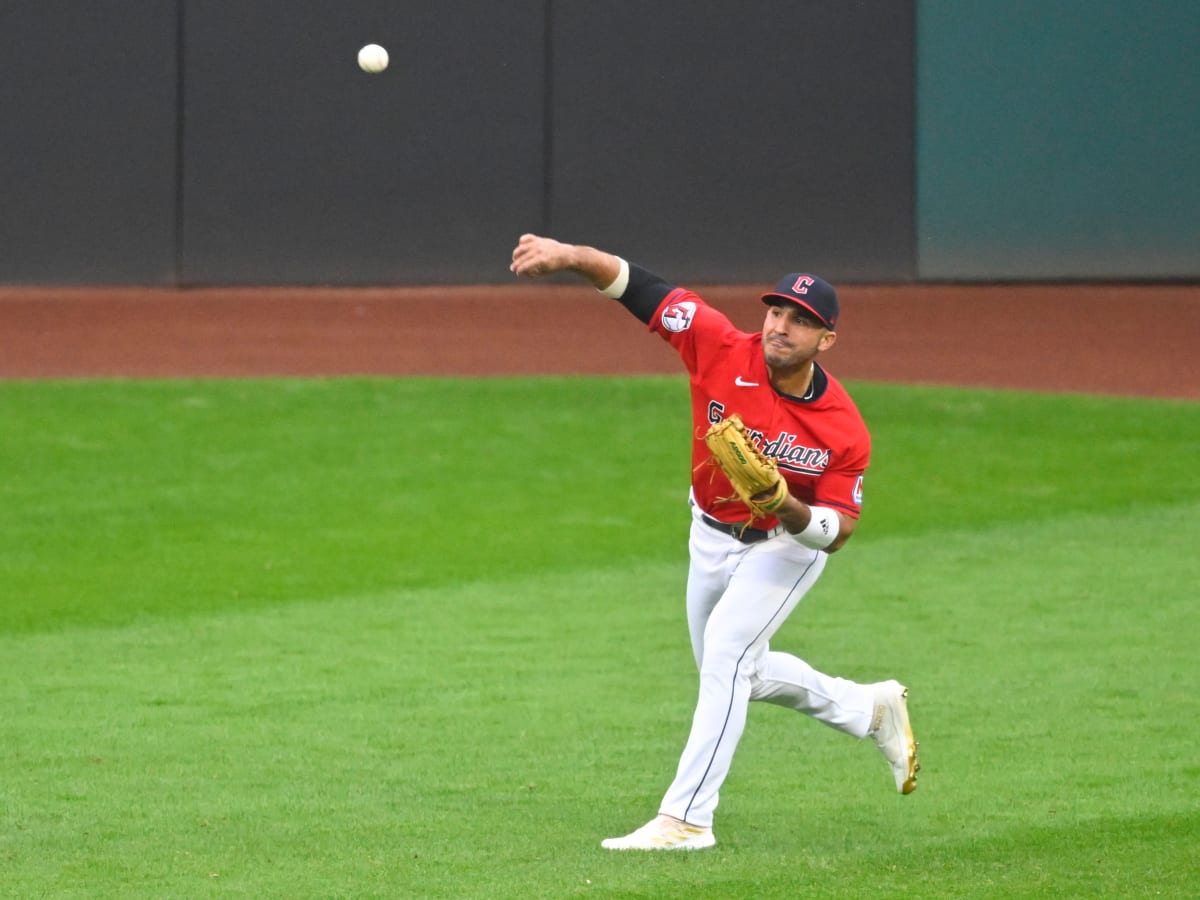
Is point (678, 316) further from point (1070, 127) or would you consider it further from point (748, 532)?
point (1070, 127)

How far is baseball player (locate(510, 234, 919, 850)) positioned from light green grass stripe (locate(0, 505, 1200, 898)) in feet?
1.03

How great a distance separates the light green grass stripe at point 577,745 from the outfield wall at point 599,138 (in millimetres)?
9589

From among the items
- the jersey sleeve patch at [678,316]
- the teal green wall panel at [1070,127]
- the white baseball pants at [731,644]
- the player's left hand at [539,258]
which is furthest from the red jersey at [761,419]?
the teal green wall panel at [1070,127]

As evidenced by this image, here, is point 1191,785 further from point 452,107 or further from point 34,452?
point 452,107

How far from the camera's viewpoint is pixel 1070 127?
18766 mm

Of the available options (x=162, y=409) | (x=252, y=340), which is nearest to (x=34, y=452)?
(x=162, y=409)

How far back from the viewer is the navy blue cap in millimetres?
5133

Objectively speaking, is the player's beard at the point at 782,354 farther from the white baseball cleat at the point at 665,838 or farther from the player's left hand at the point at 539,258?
the white baseball cleat at the point at 665,838

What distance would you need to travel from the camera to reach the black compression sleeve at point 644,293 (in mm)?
5484

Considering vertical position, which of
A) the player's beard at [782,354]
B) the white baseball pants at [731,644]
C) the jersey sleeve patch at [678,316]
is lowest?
the white baseball pants at [731,644]

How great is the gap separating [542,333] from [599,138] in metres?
2.66

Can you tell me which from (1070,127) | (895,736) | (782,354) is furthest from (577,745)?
(1070,127)

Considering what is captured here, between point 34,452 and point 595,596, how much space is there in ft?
17.7

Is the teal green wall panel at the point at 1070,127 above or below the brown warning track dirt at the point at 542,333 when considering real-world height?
above
